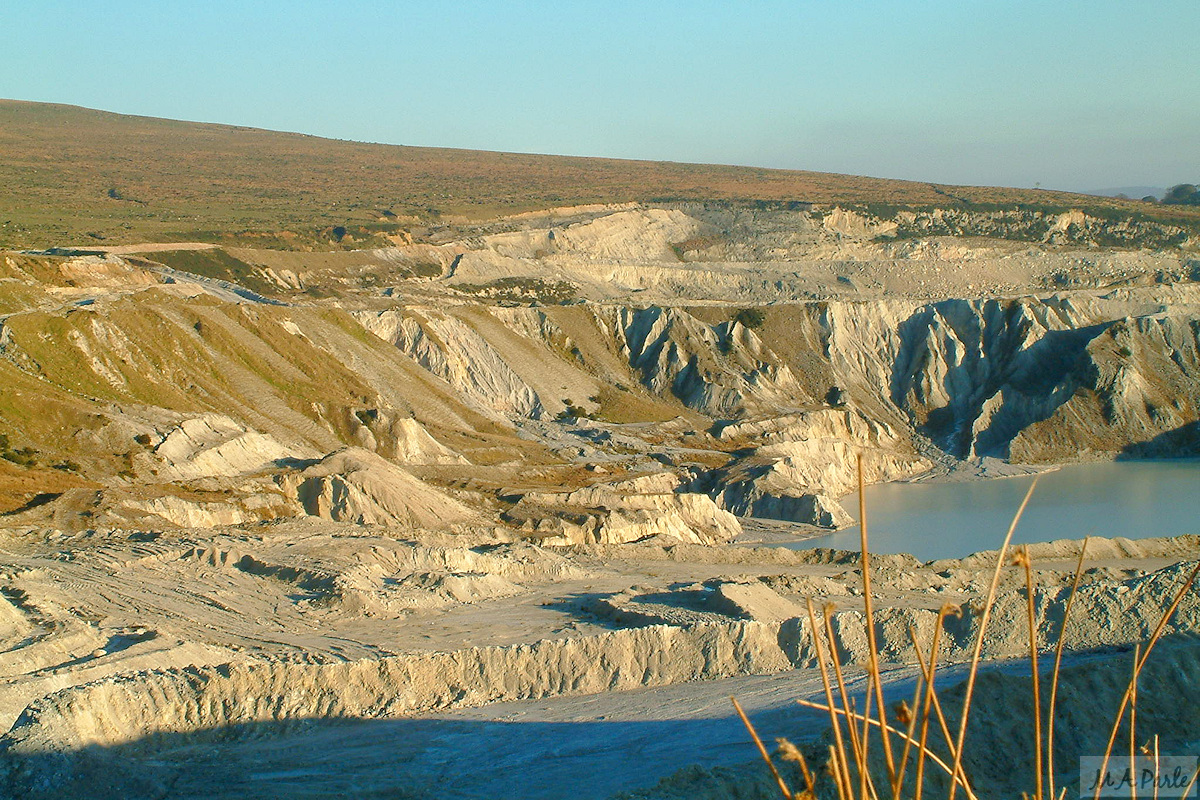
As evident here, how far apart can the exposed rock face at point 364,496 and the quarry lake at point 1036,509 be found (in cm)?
1022

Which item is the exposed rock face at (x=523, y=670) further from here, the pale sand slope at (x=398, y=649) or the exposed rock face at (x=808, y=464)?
the exposed rock face at (x=808, y=464)

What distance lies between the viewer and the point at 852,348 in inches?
1983

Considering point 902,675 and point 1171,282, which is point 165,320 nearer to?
point 902,675

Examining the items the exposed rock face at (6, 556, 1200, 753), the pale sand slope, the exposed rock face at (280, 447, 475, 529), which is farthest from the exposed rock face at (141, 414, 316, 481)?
the exposed rock face at (6, 556, 1200, 753)

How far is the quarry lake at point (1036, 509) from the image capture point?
104 feet

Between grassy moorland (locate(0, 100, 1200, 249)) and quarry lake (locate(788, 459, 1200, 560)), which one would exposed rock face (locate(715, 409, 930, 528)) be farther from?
grassy moorland (locate(0, 100, 1200, 249))

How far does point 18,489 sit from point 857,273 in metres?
47.2

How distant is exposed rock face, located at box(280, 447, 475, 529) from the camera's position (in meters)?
27.4

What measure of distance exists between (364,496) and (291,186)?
258 ft

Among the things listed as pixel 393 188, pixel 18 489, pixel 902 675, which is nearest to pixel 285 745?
pixel 902 675

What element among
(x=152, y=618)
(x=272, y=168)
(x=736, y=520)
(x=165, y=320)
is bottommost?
(x=736, y=520)

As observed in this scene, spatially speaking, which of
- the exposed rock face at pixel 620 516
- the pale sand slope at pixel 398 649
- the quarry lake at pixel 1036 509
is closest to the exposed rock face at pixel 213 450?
the pale sand slope at pixel 398 649

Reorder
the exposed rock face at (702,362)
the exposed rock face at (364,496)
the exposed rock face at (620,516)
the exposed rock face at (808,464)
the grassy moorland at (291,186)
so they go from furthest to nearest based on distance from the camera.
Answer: the grassy moorland at (291,186) < the exposed rock face at (702,362) < the exposed rock face at (808,464) < the exposed rock face at (620,516) < the exposed rock face at (364,496)

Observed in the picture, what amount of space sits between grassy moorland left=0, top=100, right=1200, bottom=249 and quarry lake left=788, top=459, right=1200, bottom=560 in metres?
38.3
